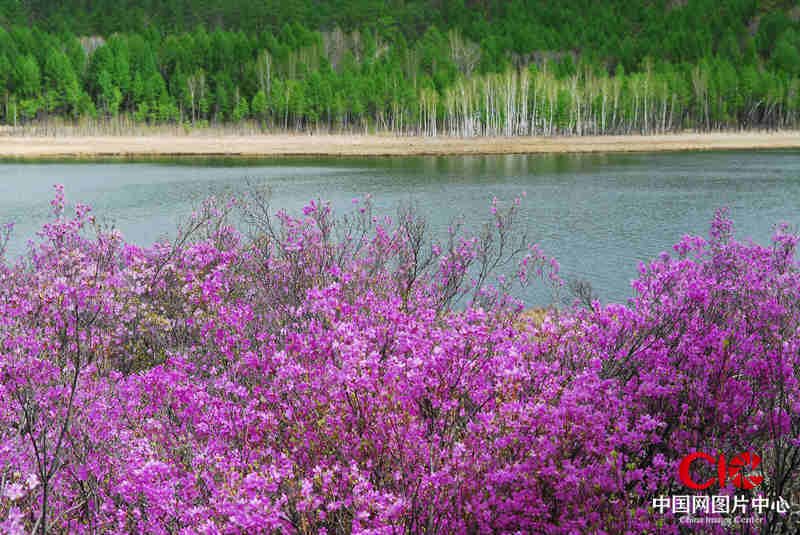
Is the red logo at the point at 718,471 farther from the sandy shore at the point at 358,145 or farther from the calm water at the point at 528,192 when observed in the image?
the sandy shore at the point at 358,145

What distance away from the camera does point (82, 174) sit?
57.6 m

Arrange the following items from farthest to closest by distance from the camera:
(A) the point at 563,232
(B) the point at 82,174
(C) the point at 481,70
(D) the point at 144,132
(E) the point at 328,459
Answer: (C) the point at 481,70 → (D) the point at 144,132 → (B) the point at 82,174 → (A) the point at 563,232 → (E) the point at 328,459

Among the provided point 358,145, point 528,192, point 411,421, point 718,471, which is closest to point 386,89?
point 358,145

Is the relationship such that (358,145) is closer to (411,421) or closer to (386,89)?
(386,89)

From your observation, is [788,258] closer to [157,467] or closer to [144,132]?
[157,467]

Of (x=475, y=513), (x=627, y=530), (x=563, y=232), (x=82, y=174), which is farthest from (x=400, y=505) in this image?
(x=82, y=174)

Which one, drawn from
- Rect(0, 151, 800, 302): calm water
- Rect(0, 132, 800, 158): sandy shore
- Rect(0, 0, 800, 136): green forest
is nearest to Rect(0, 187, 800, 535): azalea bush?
Rect(0, 151, 800, 302): calm water

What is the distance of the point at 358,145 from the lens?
95.2 metres

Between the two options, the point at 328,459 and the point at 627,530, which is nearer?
the point at 627,530

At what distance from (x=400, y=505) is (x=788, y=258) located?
918 cm

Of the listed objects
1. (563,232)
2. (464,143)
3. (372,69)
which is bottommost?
(563,232)

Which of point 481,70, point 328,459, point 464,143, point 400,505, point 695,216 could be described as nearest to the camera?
point 400,505

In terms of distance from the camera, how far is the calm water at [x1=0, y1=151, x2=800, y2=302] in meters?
26.7

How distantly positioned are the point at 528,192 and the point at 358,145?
55319 millimetres
